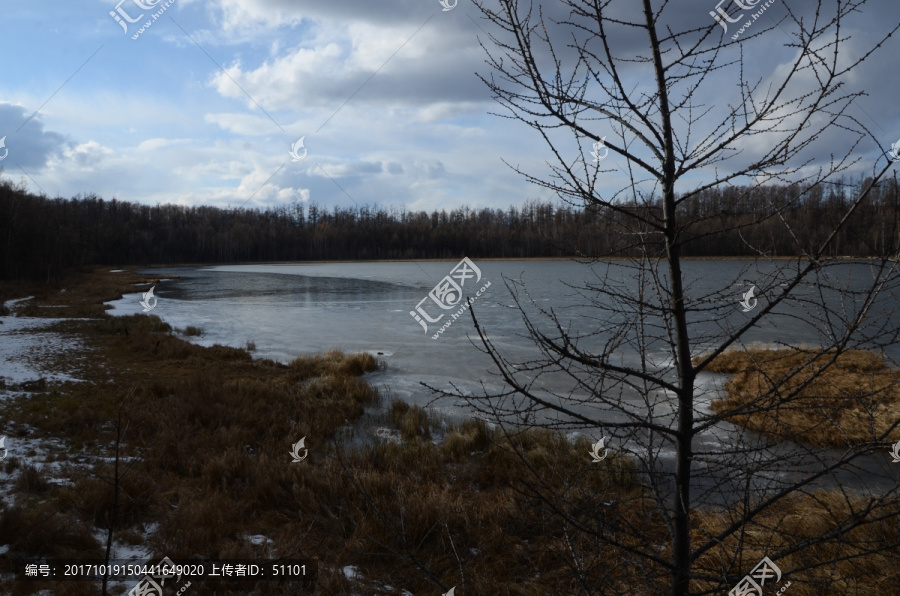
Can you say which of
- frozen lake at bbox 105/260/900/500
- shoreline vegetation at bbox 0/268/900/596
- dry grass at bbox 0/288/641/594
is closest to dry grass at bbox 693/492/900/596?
shoreline vegetation at bbox 0/268/900/596

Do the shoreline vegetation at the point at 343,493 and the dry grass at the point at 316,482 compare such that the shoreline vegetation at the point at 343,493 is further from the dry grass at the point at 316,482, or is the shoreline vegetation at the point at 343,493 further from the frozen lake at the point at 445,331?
the frozen lake at the point at 445,331

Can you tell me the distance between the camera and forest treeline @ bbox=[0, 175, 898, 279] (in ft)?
7.59

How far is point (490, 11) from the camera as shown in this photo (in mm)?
2164

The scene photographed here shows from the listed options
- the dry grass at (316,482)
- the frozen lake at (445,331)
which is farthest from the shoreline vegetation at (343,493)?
the frozen lake at (445,331)

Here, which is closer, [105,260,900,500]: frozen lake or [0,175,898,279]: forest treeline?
[0,175,898,279]: forest treeline

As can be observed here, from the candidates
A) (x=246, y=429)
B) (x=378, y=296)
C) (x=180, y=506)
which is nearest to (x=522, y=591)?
(x=180, y=506)

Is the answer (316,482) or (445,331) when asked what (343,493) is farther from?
(445,331)

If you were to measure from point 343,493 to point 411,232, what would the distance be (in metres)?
84.5

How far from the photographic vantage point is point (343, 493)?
22.7 feet

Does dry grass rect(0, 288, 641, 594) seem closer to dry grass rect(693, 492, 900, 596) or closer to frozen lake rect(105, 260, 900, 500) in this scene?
dry grass rect(693, 492, 900, 596)

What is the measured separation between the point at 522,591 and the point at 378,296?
34869 mm

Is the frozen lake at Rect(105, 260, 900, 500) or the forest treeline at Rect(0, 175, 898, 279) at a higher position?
the forest treeline at Rect(0, 175, 898, 279)

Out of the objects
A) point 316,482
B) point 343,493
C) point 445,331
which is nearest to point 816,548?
point 343,493

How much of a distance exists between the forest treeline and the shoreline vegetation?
622 millimetres
